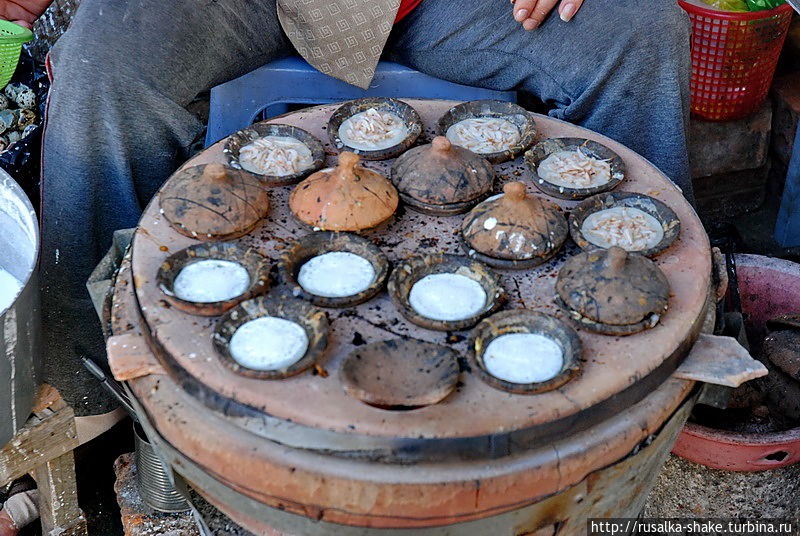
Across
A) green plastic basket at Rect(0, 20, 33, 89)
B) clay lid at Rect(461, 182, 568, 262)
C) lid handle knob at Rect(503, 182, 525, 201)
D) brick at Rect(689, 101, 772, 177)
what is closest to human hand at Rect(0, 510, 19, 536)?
green plastic basket at Rect(0, 20, 33, 89)

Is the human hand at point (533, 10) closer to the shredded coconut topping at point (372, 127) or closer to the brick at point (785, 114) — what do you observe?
the shredded coconut topping at point (372, 127)

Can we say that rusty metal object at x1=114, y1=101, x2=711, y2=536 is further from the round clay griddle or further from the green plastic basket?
the green plastic basket

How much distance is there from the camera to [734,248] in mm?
3225

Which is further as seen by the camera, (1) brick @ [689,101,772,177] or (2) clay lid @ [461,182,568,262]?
(1) brick @ [689,101,772,177]

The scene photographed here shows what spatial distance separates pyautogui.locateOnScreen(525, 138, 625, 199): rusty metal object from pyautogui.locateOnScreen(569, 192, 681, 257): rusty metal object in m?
0.05

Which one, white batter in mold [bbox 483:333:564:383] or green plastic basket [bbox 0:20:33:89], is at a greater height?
green plastic basket [bbox 0:20:33:89]

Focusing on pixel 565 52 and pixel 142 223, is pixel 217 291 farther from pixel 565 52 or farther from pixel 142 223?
pixel 565 52

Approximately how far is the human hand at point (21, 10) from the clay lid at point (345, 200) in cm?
155

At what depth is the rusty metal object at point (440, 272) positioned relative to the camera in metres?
1.81

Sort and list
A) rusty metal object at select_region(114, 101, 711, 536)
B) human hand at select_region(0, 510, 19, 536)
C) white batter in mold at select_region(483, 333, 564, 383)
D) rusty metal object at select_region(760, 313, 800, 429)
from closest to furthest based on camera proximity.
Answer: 1. rusty metal object at select_region(114, 101, 711, 536)
2. white batter in mold at select_region(483, 333, 564, 383)
3. rusty metal object at select_region(760, 313, 800, 429)
4. human hand at select_region(0, 510, 19, 536)

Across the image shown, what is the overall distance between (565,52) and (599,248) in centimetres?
105

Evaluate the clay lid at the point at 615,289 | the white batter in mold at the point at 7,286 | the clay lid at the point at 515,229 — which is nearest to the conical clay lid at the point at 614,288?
the clay lid at the point at 615,289

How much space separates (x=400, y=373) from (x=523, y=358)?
0.90 ft

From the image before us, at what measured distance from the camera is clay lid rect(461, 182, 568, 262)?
1.99 m
